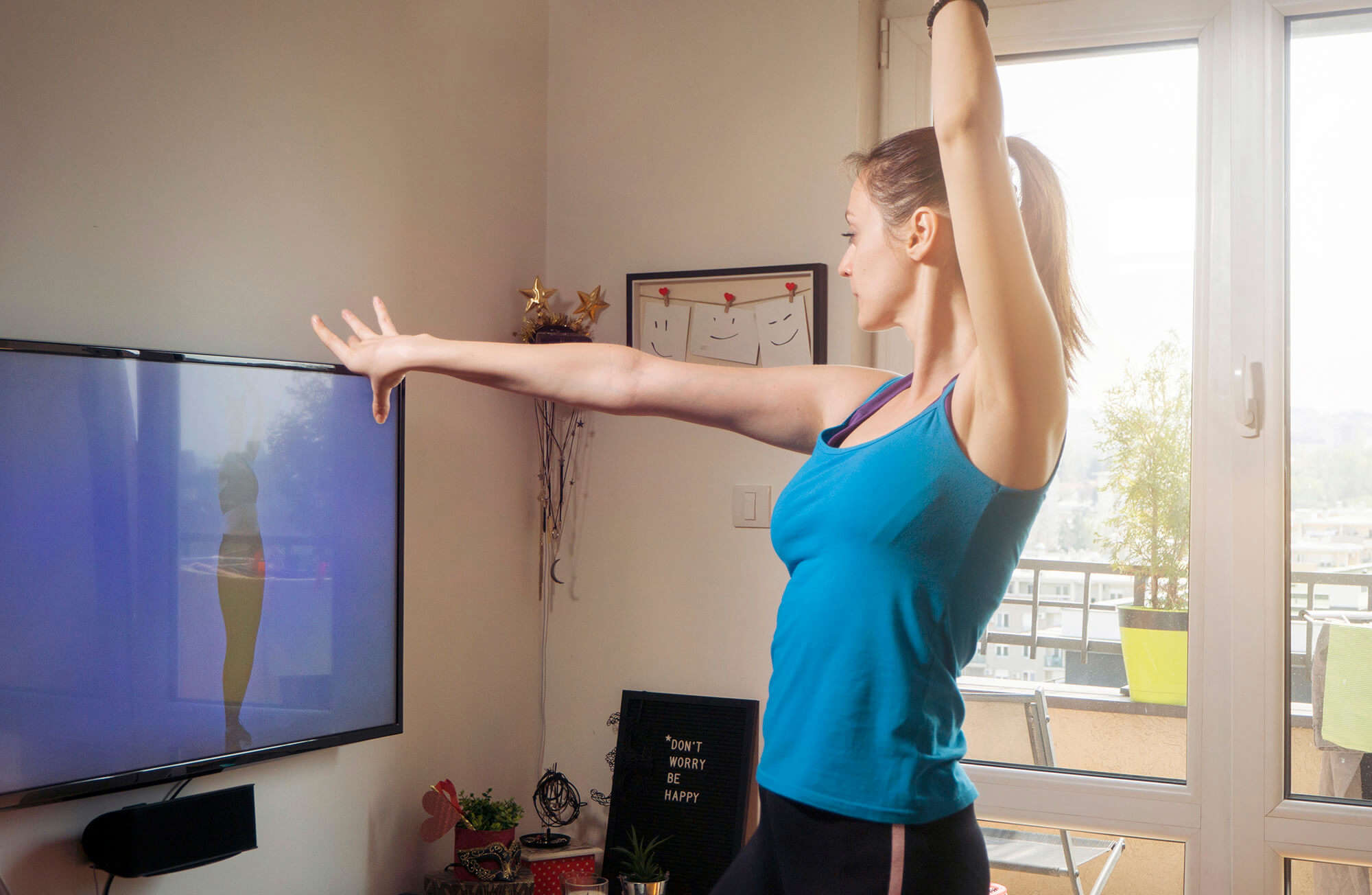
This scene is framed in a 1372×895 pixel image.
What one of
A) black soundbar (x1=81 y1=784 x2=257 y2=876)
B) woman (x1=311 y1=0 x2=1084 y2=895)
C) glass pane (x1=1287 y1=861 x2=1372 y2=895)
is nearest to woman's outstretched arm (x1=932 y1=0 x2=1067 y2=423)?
woman (x1=311 y1=0 x2=1084 y2=895)

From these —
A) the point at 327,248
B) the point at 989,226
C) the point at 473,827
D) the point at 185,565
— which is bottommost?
the point at 473,827

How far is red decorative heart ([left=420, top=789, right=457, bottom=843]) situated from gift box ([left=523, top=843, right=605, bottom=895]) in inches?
8.5

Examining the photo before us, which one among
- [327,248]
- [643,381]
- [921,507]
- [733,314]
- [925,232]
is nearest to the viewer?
[921,507]

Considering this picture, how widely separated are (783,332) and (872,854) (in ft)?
6.31

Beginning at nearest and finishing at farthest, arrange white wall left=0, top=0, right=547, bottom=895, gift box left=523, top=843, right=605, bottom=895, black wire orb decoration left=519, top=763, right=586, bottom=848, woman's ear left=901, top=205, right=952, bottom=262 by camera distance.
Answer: woman's ear left=901, top=205, right=952, bottom=262
white wall left=0, top=0, right=547, bottom=895
gift box left=523, top=843, right=605, bottom=895
black wire orb decoration left=519, top=763, right=586, bottom=848

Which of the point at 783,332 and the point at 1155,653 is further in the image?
the point at 783,332

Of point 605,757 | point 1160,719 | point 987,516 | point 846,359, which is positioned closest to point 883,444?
point 987,516

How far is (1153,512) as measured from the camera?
252 cm

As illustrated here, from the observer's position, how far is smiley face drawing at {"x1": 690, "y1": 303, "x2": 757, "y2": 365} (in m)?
2.76

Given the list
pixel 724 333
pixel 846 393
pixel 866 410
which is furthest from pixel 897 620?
pixel 724 333

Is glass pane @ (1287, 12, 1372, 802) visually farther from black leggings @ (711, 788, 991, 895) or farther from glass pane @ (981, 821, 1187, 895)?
black leggings @ (711, 788, 991, 895)

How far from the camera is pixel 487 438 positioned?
272 centimetres

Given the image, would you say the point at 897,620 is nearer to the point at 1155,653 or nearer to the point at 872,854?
the point at 872,854

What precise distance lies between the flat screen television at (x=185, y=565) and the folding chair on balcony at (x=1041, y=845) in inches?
58.4
